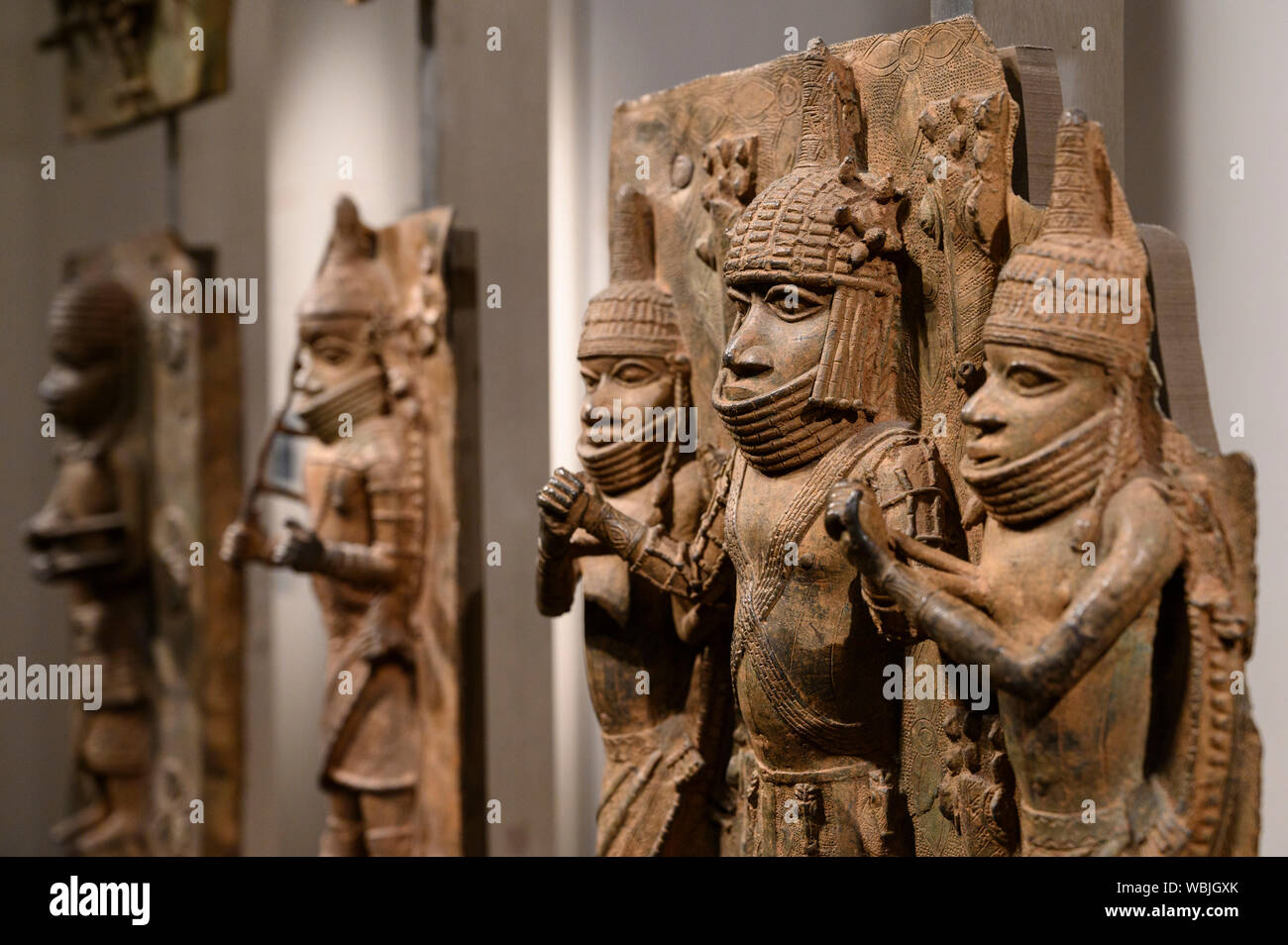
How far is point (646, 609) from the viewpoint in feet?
14.2

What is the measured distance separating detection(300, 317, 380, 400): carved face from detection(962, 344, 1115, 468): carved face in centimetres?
301

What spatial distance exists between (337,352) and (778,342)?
2.44 m

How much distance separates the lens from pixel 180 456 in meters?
7.19

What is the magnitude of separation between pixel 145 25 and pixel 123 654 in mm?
2891

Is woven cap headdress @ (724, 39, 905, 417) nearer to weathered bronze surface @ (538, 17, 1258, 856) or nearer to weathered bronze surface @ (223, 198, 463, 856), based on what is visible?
weathered bronze surface @ (538, 17, 1258, 856)

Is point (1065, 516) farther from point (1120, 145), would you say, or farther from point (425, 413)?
point (425, 413)

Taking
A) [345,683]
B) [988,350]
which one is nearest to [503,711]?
[345,683]

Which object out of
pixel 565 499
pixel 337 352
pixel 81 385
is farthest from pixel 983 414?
pixel 81 385

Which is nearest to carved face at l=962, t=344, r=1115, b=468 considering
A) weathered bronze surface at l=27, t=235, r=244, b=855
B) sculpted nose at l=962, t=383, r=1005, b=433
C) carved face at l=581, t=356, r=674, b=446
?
sculpted nose at l=962, t=383, r=1005, b=433

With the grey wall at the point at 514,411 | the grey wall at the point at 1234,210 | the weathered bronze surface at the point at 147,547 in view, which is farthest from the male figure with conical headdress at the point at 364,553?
the grey wall at the point at 1234,210

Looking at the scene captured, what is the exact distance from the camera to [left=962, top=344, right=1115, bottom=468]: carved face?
306cm

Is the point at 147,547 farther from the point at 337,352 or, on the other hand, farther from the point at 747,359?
the point at 747,359

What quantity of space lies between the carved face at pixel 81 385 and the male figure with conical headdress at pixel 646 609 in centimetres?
382

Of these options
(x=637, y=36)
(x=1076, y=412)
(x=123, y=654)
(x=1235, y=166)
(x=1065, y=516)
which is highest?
(x=637, y=36)
